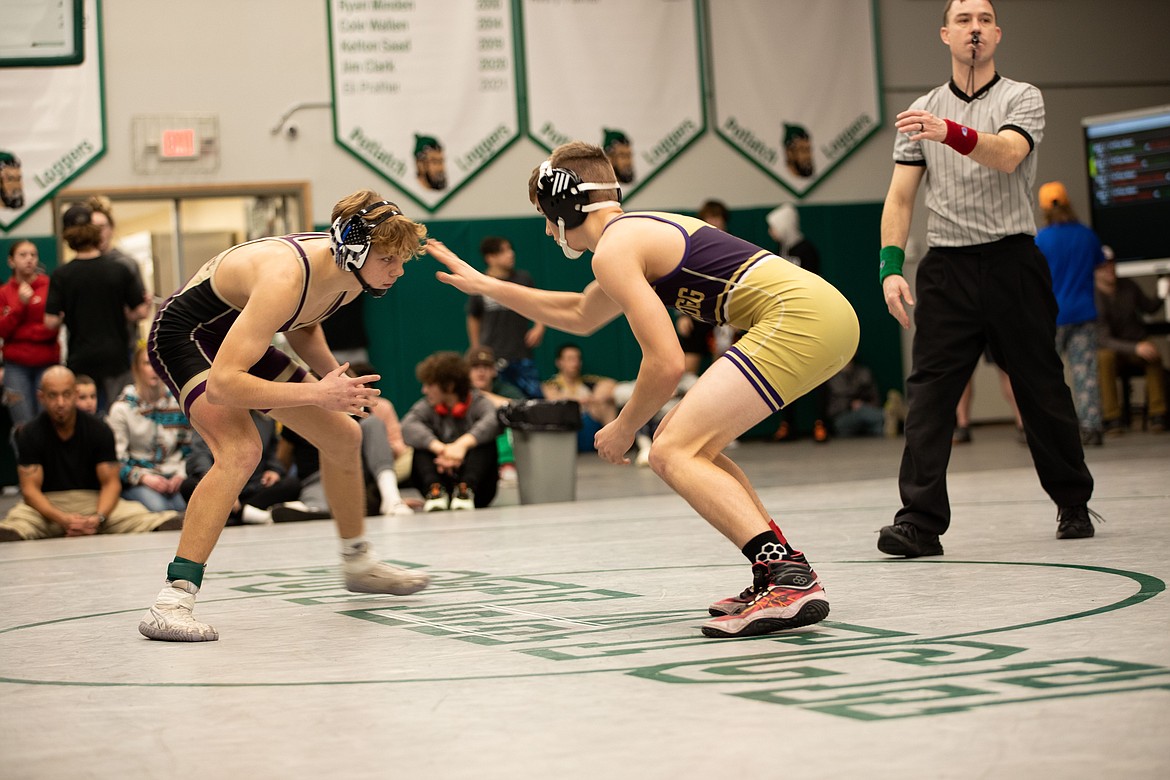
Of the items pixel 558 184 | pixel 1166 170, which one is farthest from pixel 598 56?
pixel 558 184


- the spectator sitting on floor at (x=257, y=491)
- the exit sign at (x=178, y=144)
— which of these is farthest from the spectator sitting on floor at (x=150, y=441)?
the exit sign at (x=178, y=144)

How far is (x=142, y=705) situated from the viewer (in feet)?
9.55

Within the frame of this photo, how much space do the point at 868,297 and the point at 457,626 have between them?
473 inches

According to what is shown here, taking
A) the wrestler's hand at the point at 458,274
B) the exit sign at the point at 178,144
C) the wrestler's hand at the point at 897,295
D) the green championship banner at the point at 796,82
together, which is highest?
the green championship banner at the point at 796,82

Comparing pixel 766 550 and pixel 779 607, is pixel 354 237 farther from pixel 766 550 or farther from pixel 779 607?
pixel 779 607

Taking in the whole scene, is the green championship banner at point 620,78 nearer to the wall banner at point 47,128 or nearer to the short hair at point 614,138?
the short hair at point 614,138

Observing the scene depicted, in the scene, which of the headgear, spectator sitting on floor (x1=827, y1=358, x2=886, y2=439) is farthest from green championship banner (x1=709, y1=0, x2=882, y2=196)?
the headgear

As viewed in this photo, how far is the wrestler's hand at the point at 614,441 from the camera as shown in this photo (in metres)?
3.60

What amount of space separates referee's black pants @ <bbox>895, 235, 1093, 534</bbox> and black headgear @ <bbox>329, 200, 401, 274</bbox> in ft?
6.50

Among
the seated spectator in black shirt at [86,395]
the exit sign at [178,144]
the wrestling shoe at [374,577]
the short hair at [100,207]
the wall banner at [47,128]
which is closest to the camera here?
the wrestling shoe at [374,577]

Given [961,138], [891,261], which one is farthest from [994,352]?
[961,138]

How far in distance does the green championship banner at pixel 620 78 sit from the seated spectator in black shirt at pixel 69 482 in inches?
284

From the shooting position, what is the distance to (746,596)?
3.60m

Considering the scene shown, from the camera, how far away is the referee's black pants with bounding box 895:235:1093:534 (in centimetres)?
482
